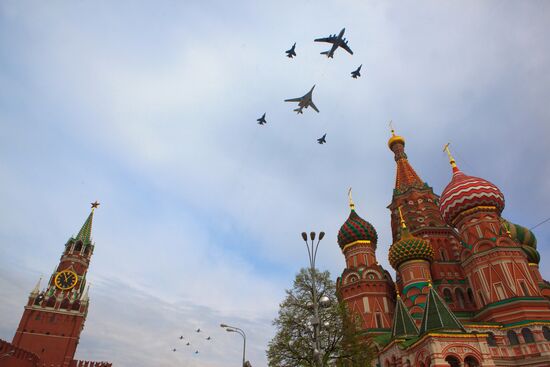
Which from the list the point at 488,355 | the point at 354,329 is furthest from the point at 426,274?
the point at 354,329

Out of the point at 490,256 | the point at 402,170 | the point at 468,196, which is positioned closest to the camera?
the point at 490,256

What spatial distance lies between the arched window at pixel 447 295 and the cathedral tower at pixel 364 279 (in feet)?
17.1

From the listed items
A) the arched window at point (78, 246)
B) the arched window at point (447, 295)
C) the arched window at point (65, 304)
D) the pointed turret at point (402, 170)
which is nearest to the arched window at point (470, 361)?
the arched window at point (447, 295)

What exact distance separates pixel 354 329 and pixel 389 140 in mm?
40404

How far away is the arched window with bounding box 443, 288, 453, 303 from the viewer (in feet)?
118

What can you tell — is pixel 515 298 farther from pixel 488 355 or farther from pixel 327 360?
pixel 327 360

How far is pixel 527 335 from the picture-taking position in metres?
28.2

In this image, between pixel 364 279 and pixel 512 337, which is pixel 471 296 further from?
pixel 364 279

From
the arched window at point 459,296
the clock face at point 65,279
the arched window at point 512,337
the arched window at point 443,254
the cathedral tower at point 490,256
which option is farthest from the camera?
the clock face at point 65,279

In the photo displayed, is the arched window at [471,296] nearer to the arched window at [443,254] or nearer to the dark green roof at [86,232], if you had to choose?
the arched window at [443,254]

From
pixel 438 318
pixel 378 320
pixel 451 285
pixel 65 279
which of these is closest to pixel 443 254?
pixel 451 285

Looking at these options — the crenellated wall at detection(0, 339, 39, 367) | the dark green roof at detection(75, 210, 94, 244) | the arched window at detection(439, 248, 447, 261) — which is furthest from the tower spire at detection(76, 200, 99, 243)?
the arched window at detection(439, 248, 447, 261)

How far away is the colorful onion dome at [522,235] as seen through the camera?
135 feet

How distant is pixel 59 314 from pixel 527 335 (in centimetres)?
5938
